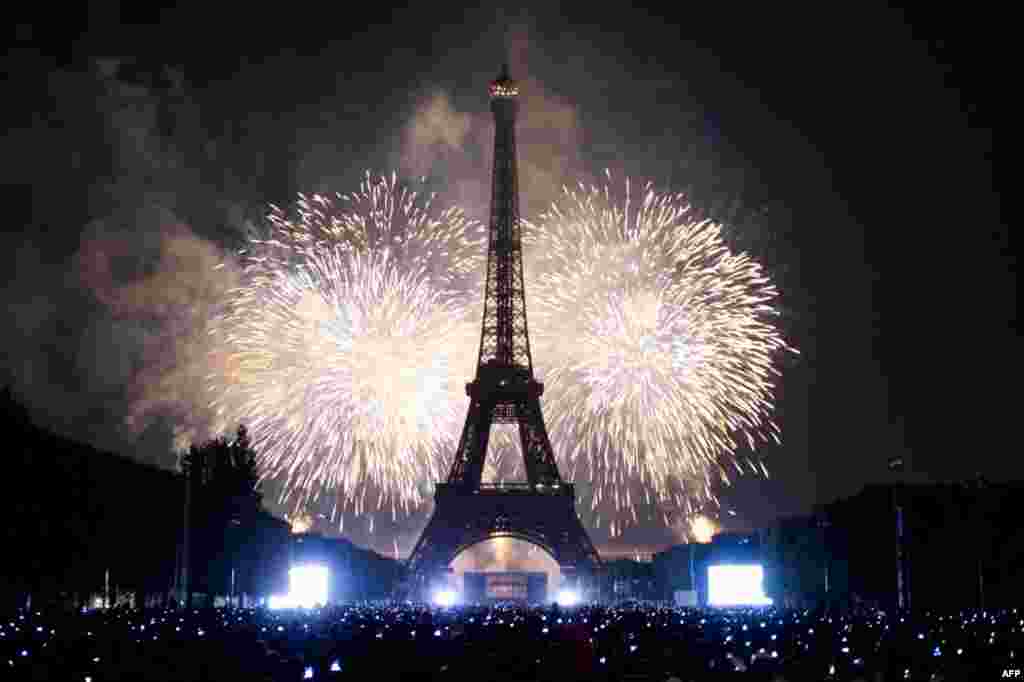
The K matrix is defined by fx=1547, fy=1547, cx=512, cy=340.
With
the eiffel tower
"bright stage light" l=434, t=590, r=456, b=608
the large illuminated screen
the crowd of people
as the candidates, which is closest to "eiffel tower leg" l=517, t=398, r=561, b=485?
the eiffel tower

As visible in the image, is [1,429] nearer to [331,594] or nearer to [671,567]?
[331,594]

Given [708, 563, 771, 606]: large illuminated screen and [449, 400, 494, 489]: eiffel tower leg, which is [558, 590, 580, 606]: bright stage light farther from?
[708, 563, 771, 606]: large illuminated screen

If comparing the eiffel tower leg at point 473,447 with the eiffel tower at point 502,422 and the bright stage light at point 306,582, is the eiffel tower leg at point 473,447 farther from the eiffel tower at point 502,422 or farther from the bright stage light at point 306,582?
the bright stage light at point 306,582

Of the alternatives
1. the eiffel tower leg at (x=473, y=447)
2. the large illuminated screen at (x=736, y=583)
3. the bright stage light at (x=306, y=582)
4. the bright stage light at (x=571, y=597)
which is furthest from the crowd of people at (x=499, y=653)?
the bright stage light at (x=571, y=597)

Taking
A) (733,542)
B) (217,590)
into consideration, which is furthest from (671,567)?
(217,590)

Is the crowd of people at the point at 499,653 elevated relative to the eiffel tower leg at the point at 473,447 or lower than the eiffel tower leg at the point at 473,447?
lower

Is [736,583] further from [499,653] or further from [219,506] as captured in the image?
[499,653]

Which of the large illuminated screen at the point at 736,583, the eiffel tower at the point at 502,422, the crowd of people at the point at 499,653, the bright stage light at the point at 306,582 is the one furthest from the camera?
the eiffel tower at the point at 502,422
